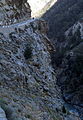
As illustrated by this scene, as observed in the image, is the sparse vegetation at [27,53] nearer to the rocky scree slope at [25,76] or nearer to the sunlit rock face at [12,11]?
the rocky scree slope at [25,76]

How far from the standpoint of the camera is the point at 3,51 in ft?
53.2

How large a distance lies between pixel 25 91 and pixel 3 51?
268 cm

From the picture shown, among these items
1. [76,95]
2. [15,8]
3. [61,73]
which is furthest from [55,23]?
[15,8]

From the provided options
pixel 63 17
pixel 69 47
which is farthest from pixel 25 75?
pixel 63 17

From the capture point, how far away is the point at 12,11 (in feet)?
88.2

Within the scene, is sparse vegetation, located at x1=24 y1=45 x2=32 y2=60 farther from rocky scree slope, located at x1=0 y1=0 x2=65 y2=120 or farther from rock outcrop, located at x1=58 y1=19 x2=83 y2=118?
rock outcrop, located at x1=58 y1=19 x2=83 y2=118

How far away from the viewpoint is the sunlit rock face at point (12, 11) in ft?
81.1

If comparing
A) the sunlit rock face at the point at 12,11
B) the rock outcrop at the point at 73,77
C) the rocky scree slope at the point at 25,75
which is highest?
the rock outcrop at the point at 73,77

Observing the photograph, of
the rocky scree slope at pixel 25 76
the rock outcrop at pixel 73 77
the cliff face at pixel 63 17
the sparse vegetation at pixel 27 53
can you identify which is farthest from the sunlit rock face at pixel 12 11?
the cliff face at pixel 63 17

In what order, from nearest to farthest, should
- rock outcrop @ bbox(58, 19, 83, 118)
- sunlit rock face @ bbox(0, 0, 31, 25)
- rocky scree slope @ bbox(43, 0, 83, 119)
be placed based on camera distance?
sunlit rock face @ bbox(0, 0, 31, 25) < rock outcrop @ bbox(58, 19, 83, 118) < rocky scree slope @ bbox(43, 0, 83, 119)

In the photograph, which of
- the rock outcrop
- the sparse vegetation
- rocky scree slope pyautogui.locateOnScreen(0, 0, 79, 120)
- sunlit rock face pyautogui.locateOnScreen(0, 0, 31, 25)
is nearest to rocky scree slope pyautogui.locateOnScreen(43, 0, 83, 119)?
the rock outcrop

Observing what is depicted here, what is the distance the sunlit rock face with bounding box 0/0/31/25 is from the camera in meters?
24.7

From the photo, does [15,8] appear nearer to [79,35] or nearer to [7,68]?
[7,68]

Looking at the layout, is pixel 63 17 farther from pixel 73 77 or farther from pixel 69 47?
pixel 73 77
